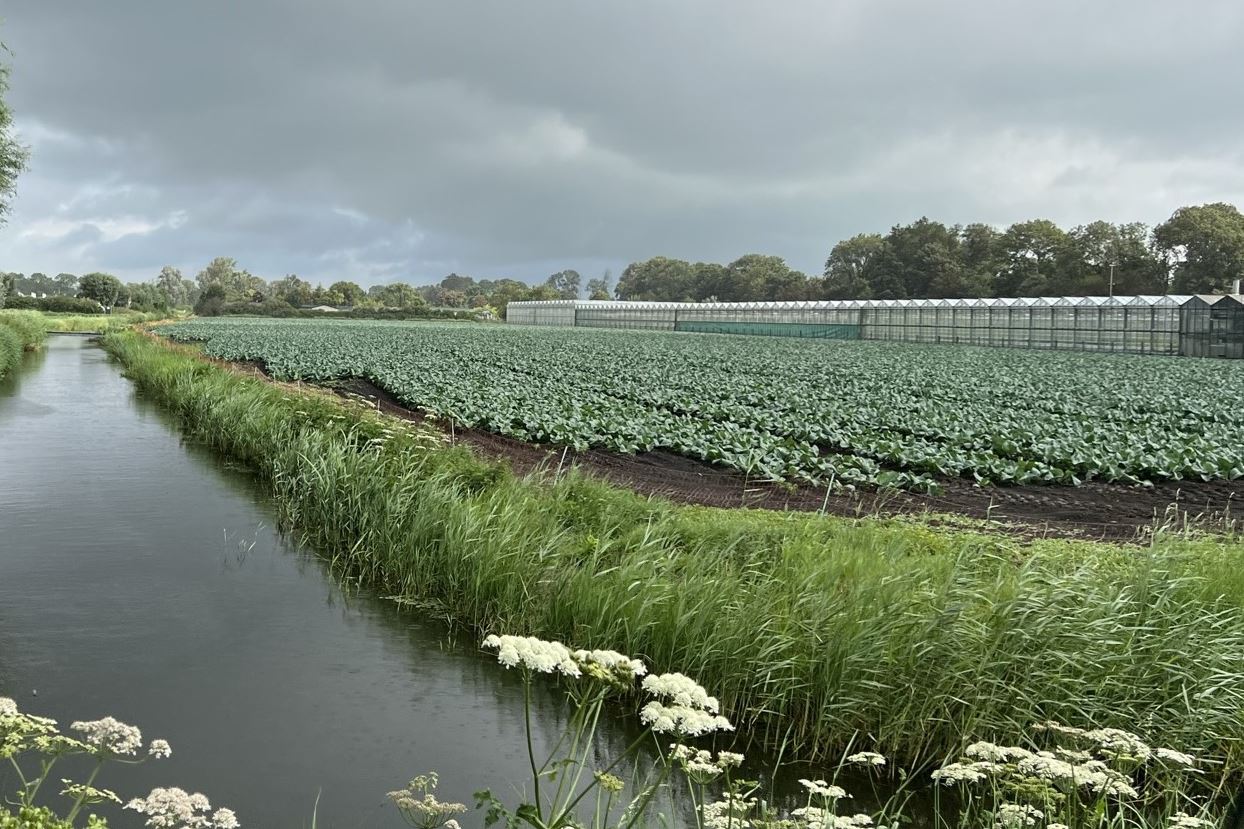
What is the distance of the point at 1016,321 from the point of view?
197ft

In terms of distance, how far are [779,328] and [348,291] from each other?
88060 mm

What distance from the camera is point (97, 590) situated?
8688 millimetres

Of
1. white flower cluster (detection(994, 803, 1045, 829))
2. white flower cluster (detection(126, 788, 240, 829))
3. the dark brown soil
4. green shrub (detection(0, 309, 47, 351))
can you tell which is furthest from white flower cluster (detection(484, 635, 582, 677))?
green shrub (detection(0, 309, 47, 351))

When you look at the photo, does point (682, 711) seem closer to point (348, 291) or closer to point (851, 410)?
point (851, 410)

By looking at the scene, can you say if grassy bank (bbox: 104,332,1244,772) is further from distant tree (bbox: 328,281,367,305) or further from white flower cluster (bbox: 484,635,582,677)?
distant tree (bbox: 328,281,367,305)

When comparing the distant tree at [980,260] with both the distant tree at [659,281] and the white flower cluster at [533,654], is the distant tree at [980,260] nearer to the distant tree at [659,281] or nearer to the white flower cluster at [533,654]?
the distant tree at [659,281]

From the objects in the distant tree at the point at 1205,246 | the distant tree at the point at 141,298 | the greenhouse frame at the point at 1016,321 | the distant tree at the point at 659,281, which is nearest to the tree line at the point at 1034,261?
the distant tree at the point at 1205,246

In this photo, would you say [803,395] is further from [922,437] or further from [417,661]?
[417,661]

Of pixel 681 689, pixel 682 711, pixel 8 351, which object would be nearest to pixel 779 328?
pixel 8 351

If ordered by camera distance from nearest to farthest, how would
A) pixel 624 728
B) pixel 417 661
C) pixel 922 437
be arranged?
pixel 624 728 → pixel 417 661 → pixel 922 437

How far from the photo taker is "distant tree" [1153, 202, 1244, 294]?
72.3 metres

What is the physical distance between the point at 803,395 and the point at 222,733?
17848 mm

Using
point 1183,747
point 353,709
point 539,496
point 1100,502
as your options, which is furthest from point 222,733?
point 1100,502

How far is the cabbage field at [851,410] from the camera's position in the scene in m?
14.3
